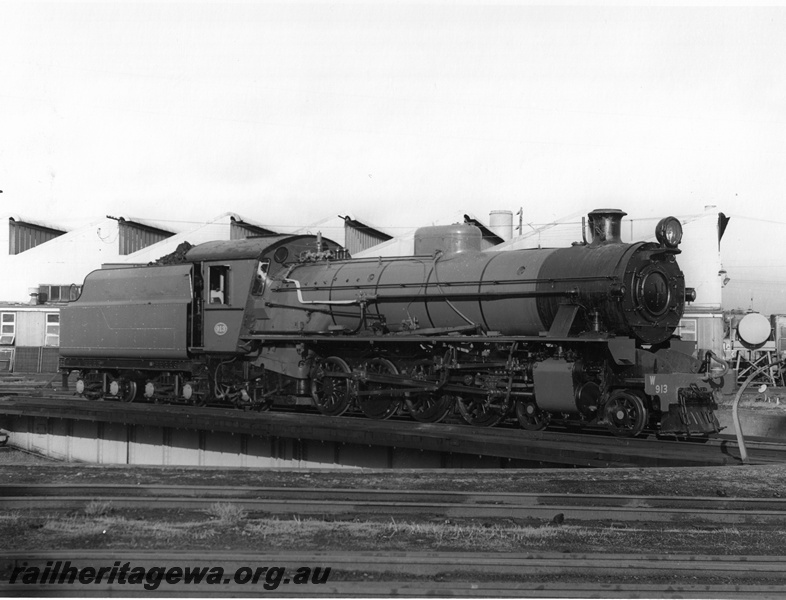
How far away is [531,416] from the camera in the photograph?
46.0ft

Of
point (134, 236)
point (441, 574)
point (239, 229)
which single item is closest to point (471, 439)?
point (441, 574)

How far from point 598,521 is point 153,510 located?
4840 mm

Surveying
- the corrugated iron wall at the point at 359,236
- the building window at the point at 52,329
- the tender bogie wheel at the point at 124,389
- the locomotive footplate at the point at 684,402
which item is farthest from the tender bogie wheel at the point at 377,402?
the building window at the point at 52,329

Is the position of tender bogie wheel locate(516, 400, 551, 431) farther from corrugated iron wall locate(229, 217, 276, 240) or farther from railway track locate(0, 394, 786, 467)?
corrugated iron wall locate(229, 217, 276, 240)

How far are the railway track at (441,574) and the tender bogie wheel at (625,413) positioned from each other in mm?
5967

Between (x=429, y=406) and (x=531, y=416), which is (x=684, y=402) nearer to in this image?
(x=531, y=416)

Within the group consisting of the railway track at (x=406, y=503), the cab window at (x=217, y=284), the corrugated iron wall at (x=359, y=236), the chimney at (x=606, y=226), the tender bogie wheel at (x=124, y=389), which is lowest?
the railway track at (x=406, y=503)

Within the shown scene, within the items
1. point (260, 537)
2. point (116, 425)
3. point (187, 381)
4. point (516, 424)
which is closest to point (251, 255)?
point (187, 381)

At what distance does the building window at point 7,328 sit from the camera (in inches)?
1480

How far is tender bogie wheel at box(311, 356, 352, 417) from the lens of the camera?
16.3 metres

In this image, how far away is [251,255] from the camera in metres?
17.9

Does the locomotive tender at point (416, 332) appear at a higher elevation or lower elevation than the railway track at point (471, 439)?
higher

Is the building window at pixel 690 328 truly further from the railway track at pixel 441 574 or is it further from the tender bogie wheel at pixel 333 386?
the railway track at pixel 441 574

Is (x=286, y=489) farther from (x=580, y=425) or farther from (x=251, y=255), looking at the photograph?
(x=251, y=255)
